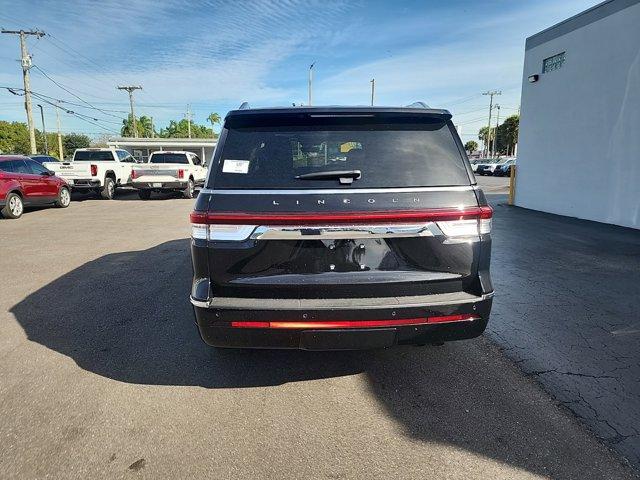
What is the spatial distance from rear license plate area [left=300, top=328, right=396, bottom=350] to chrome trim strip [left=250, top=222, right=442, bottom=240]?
0.59m

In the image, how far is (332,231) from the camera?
8.32 feet

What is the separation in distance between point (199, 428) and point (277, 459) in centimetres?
60

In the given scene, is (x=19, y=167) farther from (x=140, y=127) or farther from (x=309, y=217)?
(x=140, y=127)

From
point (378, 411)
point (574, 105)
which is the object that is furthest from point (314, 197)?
point (574, 105)

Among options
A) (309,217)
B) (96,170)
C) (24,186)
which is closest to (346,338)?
(309,217)

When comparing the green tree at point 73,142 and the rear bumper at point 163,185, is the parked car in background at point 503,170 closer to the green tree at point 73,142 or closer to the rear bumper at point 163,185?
the rear bumper at point 163,185

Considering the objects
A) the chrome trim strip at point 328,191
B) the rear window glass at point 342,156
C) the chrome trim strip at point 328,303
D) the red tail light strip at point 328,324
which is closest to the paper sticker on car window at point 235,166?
the rear window glass at point 342,156

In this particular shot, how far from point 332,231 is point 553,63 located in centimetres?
1369

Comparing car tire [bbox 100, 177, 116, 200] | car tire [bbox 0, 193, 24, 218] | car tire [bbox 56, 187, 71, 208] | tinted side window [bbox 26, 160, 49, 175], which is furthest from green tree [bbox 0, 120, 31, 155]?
car tire [bbox 0, 193, 24, 218]

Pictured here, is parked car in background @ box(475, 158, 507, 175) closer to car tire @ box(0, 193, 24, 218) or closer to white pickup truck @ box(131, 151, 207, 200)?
white pickup truck @ box(131, 151, 207, 200)

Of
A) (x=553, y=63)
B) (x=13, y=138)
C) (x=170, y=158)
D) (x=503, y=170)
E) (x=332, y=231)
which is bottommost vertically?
(x=503, y=170)

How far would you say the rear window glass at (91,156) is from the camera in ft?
58.7

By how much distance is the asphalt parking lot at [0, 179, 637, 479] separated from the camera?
235 cm

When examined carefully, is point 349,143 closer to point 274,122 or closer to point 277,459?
point 274,122
